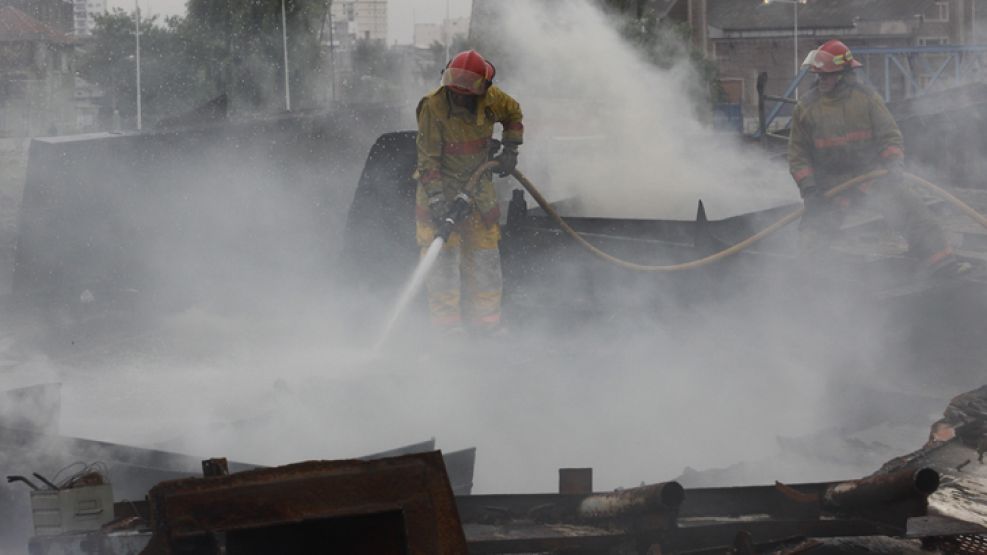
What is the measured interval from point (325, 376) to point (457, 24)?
34.6 ft

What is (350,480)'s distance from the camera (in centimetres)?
229

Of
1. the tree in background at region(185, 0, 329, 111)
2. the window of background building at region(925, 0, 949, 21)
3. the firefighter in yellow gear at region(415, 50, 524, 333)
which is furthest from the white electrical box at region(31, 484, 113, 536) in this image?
the window of background building at region(925, 0, 949, 21)

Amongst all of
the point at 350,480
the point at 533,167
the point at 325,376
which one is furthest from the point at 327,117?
the point at 350,480

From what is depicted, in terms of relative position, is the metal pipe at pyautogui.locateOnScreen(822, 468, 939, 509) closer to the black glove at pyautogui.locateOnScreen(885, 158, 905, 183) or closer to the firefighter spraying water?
the firefighter spraying water

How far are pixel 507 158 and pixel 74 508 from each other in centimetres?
432

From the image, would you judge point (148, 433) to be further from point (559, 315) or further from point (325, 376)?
point (559, 315)

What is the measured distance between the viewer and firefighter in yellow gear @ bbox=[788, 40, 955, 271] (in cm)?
747

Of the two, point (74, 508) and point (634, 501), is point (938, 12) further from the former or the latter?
point (74, 508)

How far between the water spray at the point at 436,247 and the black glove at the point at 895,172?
2.69m

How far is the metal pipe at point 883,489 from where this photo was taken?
2936mm

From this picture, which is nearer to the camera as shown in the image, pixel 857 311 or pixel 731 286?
pixel 857 311

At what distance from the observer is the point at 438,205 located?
277 inches

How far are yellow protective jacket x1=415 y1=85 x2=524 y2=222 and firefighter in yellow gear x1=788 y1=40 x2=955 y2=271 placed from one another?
2001 mm

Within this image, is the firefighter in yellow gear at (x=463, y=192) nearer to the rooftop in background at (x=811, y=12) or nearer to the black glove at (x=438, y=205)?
the black glove at (x=438, y=205)
